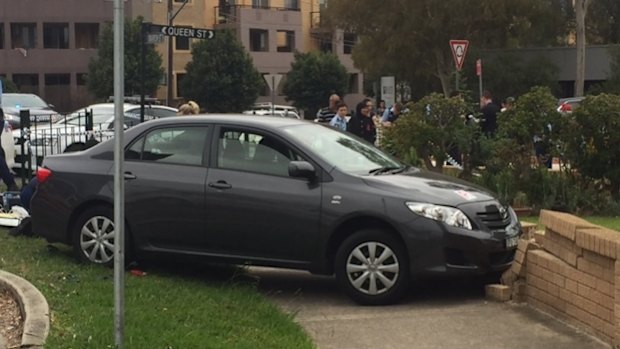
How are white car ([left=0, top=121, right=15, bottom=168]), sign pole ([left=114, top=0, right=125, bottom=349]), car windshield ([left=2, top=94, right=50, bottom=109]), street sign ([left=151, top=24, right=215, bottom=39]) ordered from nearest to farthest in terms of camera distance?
sign pole ([left=114, top=0, right=125, bottom=349]), street sign ([left=151, top=24, right=215, bottom=39]), white car ([left=0, top=121, right=15, bottom=168]), car windshield ([left=2, top=94, right=50, bottom=109])

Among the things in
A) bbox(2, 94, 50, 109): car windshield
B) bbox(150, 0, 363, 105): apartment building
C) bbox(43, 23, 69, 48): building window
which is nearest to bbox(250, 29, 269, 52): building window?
bbox(150, 0, 363, 105): apartment building

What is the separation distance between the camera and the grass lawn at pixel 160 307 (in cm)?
577

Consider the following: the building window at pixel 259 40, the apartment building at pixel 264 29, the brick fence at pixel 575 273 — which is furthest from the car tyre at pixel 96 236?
the building window at pixel 259 40

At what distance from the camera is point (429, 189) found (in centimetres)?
739

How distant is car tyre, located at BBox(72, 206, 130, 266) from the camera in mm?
8211

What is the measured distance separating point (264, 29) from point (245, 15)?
2.15 m

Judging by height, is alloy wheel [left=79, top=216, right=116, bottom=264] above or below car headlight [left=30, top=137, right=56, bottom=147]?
below

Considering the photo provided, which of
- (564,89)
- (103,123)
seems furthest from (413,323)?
(564,89)

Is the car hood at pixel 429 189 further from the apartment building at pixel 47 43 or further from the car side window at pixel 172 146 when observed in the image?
the apartment building at pixel 47 43

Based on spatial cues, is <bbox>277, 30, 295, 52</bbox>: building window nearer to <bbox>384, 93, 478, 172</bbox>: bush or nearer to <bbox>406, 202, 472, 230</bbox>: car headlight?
<bbox>384, 93, 478, 172</bbox>: bush

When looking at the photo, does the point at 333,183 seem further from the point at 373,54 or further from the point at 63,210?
the point at 373,54

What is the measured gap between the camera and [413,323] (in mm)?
6727

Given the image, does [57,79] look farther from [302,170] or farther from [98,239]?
[302,170]

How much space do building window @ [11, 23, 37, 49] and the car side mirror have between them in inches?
2255
